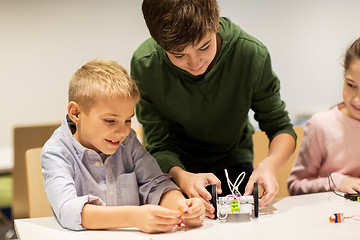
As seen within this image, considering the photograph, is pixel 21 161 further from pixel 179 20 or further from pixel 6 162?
pixel 179 20

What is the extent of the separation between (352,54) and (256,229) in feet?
2.55

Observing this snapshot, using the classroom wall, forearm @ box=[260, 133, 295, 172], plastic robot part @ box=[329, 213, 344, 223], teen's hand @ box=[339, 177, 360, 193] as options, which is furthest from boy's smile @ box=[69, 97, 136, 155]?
the classroom wall

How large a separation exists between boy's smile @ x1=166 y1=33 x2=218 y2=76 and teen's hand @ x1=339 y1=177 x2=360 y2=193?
1.92 ft

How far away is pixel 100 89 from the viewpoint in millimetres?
1319

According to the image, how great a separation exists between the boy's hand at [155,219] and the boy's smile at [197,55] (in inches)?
15.8

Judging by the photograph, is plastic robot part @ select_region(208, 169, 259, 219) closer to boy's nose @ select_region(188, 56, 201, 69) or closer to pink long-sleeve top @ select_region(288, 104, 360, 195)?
boy's nose @ select_region(188, 56, 201, 69)

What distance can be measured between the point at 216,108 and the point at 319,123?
42 cm

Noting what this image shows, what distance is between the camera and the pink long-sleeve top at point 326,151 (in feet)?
5.51

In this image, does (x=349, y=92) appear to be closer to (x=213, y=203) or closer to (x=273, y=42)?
(x=213, y=203)

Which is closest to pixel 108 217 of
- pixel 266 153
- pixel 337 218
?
pixel 337 218

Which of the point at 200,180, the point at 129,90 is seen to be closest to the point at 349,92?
the point at 200,180

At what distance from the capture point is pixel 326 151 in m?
1.72

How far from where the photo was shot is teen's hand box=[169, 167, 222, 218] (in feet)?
4.16

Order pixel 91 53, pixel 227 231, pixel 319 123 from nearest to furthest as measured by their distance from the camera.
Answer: pixel 227 231 < pixel 319 123 < pixel 91 53
